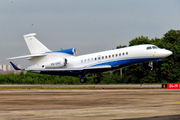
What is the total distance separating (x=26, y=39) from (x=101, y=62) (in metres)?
15.2

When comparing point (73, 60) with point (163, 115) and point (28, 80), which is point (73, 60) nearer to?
point (28, 80)

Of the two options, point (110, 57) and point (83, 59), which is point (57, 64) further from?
point (110, 57)

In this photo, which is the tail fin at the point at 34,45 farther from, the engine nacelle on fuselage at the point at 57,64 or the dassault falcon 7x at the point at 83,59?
the engine nacelle on fuselage at the point at 57,64

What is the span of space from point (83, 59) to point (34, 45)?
31.0 feet

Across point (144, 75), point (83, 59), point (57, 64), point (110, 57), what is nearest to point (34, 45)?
point (57, 64)

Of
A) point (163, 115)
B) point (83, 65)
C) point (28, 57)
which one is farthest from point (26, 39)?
point (163, 115)

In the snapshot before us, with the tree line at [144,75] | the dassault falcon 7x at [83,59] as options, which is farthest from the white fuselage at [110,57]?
the tree line at [144,75]

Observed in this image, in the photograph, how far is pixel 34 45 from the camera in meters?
55.6

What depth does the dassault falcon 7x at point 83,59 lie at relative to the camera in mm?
46125

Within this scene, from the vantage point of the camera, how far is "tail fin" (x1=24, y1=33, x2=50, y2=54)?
182ft

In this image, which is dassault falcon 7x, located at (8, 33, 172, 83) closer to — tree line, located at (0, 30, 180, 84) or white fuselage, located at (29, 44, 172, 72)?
white fuselage, located at (29, 44, 172, 72)

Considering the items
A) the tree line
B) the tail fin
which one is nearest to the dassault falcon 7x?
the tail fin

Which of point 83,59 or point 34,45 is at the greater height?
point 34,45

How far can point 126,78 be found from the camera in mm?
64812
